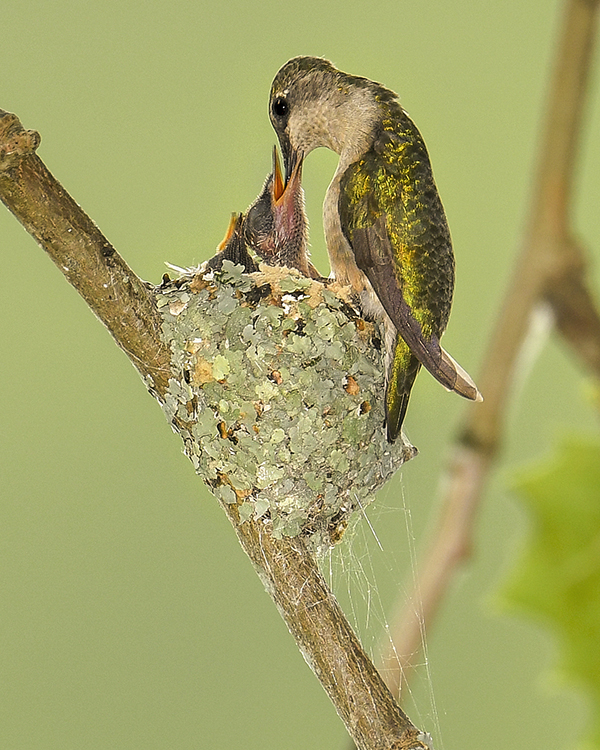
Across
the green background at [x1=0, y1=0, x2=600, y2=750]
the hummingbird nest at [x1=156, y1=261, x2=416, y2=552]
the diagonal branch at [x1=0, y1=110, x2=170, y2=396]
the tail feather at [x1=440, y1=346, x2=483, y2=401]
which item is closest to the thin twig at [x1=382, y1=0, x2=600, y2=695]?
the hummingbird nest at [x1=156, y1=261, x2=416, y2=552]

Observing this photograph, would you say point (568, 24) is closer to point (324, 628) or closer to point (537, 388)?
point (324, 628)

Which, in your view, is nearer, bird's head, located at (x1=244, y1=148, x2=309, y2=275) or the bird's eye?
the bird's eye

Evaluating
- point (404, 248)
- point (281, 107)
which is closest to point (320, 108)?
point (281, 107)

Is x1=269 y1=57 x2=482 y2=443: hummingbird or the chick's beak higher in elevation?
the chick's beak

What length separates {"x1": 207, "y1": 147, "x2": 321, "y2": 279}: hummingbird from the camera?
8.00 ft

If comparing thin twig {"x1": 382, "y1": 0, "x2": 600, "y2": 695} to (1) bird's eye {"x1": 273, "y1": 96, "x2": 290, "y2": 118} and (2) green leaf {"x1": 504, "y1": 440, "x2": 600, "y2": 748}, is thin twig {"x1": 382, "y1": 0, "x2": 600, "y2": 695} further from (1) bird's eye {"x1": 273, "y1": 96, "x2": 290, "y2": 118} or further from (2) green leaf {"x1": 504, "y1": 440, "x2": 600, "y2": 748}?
(1) bird's eye {"x1": 273, "y1": 96, "x2": 290, "y2": 118}

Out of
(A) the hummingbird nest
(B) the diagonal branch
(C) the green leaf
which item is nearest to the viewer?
(B) the diagonal branch

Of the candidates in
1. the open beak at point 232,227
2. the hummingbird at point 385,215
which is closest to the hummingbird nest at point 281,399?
the hummingbird at point 385,215

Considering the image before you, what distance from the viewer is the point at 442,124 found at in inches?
148

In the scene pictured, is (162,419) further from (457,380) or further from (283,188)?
(457,380)

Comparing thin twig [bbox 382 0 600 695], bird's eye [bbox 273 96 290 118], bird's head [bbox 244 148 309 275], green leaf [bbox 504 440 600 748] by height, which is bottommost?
green leaf [bbox 504 440 600 748]

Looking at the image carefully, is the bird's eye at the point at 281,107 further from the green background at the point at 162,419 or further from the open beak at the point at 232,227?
the green background at the point at 162,419

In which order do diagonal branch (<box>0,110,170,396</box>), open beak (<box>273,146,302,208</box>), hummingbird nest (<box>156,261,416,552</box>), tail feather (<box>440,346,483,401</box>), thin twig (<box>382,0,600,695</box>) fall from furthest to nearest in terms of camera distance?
open beak (<box>273,146,302,208</box>)
thin twig (<box>382,0,600,695</box>)
hummingbird nest (<box>156,261,416,552</box>)
tail feather (<box>440,346,483,401</box>)
diagonal branch (<box>0,110,170,396</box>)

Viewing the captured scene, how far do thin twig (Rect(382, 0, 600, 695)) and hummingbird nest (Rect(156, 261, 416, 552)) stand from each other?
10.9 inches
